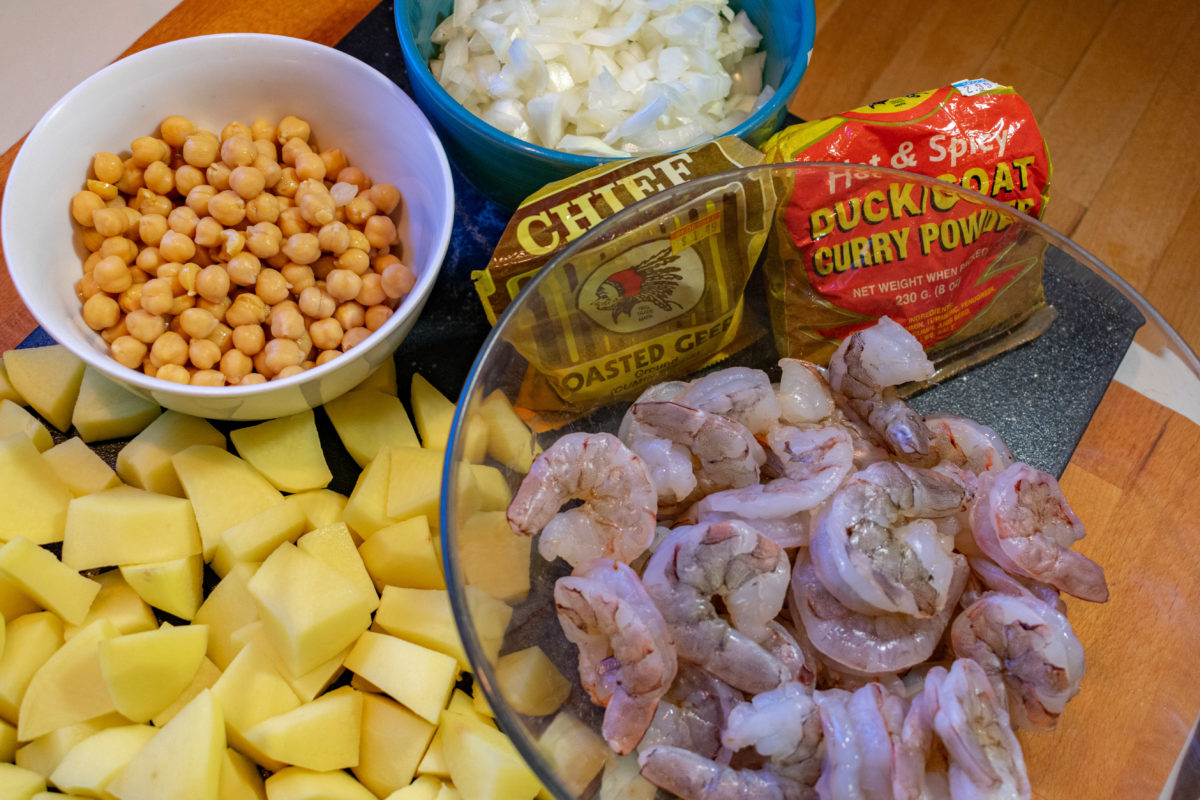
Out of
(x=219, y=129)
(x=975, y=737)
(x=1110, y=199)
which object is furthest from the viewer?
(x=1110, y=199)

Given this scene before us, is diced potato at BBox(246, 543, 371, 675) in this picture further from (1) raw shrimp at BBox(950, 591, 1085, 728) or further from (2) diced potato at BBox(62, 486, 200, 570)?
(1) raw shrimp at BBox(950, 591, 1085, 728)

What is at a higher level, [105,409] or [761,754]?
[761,754]

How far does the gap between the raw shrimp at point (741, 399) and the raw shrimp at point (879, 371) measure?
0.09m

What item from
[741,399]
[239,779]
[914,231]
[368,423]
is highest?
[914,231]

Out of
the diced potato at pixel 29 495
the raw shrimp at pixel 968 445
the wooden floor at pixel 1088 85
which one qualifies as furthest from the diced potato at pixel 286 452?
the wooden floor at pixel 1088 85

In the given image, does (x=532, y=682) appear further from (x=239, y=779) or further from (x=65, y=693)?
(x=65, y=693)

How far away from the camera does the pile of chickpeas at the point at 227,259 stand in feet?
3.58

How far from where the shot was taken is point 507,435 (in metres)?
0.99

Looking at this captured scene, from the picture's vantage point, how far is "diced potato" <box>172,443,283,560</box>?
1.09 meters

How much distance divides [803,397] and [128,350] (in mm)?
783

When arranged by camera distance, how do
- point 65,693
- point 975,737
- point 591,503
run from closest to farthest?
point 975,737 → point 591,503 → point 65,693

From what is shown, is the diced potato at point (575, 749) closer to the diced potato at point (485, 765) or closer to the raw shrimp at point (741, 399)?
the diced potato at point (485, 765)

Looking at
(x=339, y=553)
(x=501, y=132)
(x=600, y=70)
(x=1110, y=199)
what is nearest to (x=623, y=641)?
(x=339, y=553)

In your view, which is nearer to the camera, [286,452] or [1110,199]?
[286,452]
